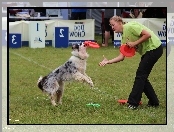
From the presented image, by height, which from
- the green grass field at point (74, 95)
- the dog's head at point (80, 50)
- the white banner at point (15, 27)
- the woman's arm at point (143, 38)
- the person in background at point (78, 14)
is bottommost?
the green grass field at point (74, 95)

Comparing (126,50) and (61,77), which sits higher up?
(126,50)

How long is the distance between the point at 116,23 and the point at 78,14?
394 mm

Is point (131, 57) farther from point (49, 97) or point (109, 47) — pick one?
point (49, 97)

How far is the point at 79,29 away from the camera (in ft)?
19.0

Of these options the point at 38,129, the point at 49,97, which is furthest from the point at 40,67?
the point at 38,129

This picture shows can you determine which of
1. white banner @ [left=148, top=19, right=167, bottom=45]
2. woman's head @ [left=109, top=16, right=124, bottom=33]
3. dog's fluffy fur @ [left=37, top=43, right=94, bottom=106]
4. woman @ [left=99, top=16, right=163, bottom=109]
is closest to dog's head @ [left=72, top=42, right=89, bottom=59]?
dog's fluffy fur @ [left=37, top=43, right=94, bottom=106]

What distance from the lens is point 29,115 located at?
568 centimetres

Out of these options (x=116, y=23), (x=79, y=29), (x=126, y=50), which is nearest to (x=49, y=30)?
(x=79, y=29)

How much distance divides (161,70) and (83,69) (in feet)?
2.64

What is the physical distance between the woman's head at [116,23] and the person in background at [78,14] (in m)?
0.28

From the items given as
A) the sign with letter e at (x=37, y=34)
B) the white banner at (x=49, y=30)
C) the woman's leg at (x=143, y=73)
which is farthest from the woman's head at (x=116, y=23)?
the sign with letter e at (x=37, y=34)

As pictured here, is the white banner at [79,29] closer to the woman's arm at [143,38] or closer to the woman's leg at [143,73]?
the woman's arm at [143,38]

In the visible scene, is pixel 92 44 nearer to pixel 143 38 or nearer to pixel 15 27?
pixel 143 38

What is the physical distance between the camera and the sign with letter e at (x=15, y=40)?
→ 5.44 meters
